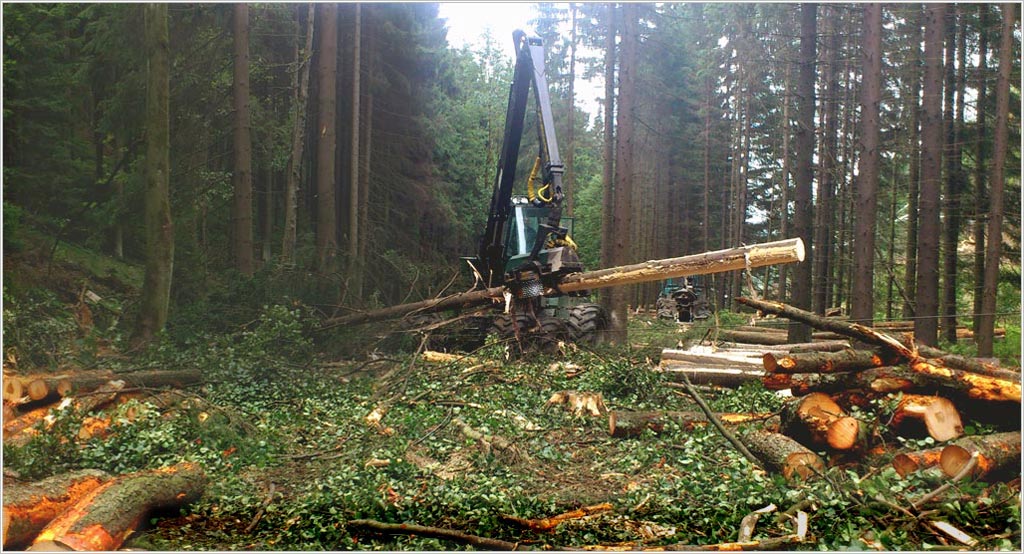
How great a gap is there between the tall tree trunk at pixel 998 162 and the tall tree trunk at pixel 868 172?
86 cm

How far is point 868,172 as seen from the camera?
200 inches

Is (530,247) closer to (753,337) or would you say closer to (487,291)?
(487,291)

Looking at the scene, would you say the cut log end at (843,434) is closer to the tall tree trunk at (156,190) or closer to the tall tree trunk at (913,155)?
the tall tree trunk at (913,155)

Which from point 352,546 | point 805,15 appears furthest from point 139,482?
point 805,15

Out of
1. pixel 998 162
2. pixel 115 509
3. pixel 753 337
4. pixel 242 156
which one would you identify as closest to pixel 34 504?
pixel 115 509

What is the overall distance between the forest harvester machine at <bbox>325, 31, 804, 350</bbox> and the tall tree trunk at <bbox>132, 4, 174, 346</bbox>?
1.23 meters

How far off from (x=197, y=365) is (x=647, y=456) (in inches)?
127

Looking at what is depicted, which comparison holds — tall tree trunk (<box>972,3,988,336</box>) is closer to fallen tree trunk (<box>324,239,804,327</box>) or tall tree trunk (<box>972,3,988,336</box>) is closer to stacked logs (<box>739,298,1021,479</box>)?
stacked logs (<box>739,298,1021,479</box>)

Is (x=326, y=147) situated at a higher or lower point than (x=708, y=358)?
higher

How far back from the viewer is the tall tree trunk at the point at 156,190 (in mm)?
4766

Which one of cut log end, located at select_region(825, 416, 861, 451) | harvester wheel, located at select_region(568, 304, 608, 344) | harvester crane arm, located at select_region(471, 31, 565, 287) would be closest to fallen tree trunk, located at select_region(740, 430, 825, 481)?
cut log end, located at select_region(825, 416, 861, 451)

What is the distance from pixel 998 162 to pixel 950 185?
60 cm

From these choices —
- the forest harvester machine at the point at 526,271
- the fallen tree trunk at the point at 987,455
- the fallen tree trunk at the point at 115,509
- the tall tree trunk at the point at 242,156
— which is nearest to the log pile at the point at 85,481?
the fallen tree trunk at the point at 115,509

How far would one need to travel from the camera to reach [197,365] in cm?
479
